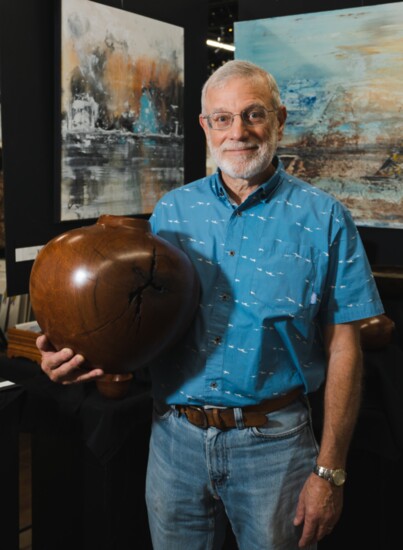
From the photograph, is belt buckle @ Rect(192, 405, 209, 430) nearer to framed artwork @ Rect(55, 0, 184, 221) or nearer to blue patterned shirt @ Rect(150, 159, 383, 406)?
blue patterned shirt @ Rect(150, 159, 383, 406)

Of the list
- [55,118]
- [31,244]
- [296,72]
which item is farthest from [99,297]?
[296,72]

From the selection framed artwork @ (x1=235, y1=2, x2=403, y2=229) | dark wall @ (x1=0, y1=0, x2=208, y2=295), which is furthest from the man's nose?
framed artwork @ (x1=235, y1=2, x2=403, y2=229)

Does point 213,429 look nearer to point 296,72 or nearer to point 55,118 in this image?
point 55,118

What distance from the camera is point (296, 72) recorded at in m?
4.07

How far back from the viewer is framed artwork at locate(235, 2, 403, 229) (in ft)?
12.4

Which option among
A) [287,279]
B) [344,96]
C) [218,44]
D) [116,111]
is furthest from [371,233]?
[218,44]

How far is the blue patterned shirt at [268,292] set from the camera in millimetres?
1770

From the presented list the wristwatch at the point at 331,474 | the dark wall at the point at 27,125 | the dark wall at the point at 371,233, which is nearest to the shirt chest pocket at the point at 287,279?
the wristwatch at the point at 331,474

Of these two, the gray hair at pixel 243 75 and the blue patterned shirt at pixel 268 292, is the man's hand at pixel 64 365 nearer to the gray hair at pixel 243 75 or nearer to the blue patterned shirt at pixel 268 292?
the blue patterned shirt at pixel 268 292

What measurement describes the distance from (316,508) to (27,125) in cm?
228

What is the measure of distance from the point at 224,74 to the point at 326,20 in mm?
2430

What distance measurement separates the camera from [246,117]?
177 cm

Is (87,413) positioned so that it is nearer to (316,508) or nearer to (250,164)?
(316,508)

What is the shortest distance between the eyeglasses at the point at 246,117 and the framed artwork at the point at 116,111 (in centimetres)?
175
